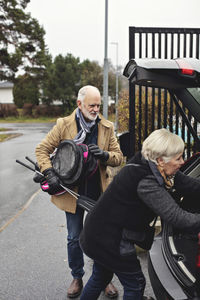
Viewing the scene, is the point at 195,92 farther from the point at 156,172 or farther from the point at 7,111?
the point at 7,111

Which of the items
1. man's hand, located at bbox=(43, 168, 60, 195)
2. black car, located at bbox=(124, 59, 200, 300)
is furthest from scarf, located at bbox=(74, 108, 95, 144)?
black car, located at bbox=(124, 59, 200, 300)

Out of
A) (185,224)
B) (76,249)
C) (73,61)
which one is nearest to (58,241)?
(76,249)

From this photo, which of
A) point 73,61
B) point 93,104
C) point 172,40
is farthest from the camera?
point 73,61

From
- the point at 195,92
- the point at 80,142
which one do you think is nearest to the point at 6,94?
the point at 80,142

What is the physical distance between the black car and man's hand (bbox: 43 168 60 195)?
3.21ft

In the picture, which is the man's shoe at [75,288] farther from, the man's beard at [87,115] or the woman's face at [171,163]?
the woman's face at [171,163]

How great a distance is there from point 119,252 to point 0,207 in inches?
178

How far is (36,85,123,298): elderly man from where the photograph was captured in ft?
9.99

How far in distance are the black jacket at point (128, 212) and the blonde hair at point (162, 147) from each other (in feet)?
0.22

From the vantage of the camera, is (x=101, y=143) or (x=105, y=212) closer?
(x=105, y=212)

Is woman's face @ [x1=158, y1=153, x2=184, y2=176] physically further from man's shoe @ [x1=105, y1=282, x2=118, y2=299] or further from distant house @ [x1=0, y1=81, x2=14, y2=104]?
distant house @ [x1=0, y1=81, x2=14, y2=104]

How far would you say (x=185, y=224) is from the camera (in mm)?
1952

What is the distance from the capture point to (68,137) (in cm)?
314

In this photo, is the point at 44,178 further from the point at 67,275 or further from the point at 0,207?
the point at 0,207
